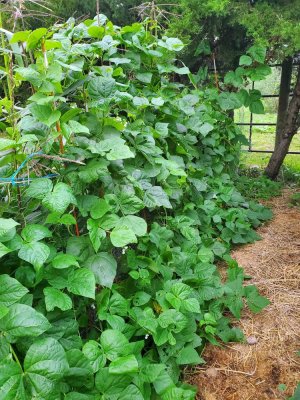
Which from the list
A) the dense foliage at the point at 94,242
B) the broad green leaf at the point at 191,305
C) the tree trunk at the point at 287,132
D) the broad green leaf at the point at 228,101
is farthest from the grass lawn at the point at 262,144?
the broad green leaf at the point at 191,305

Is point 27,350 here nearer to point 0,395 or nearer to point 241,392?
point 0,395

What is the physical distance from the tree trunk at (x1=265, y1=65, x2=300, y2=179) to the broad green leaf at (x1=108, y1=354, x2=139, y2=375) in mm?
3750

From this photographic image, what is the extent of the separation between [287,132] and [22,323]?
13.2 feet

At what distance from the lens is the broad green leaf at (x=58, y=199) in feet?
3.60

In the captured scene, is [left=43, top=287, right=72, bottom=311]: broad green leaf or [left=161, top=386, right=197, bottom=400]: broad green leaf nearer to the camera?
[left=43, top=287, right=72, bottom=311]: broad green leaf

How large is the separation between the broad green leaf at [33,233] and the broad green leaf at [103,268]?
0.22m

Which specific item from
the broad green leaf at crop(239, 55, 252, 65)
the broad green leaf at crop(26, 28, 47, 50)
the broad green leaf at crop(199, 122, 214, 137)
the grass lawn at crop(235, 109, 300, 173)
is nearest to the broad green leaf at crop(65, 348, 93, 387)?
the broad green leaf at crop(26, 28, 47, 50)

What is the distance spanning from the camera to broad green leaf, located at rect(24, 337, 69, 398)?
2.98 ft

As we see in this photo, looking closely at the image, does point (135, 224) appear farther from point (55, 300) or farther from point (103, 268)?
point (55, 300)

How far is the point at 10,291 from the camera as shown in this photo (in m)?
0.99

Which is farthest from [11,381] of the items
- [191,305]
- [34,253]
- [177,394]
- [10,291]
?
Result: [191,305]

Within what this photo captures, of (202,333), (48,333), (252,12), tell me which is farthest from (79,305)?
(252,12)

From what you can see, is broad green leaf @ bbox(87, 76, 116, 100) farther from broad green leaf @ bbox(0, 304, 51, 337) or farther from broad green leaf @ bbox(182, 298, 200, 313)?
broad green leaf @ bbox(182, 298, 200, 313)

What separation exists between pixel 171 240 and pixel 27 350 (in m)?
1.17
